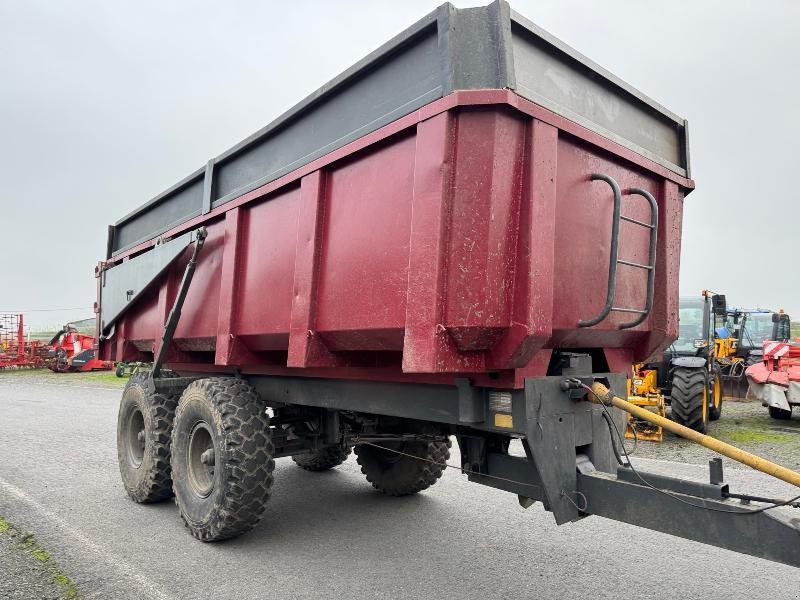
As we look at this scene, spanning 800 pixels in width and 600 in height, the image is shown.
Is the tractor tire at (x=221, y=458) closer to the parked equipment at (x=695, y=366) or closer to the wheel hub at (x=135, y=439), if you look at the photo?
the wheel hub at (x=135, y=439)

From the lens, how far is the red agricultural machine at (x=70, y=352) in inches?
926

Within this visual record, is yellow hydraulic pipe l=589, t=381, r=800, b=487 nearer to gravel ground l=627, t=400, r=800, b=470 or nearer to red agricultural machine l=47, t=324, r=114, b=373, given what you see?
gravel ground l=627, t=400, r=800, b=470

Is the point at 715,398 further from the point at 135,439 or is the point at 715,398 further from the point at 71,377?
the point at 71,377

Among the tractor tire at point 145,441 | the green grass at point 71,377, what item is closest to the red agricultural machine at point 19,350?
the green grass at point 71,377

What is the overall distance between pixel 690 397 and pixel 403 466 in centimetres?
Result: 534

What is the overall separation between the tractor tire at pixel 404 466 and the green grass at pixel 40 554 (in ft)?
7.97

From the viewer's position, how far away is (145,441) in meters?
5.34

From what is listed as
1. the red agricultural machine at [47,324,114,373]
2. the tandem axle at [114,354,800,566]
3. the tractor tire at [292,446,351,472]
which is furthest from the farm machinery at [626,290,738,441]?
the red agricultural machine at [47,324,114,373]

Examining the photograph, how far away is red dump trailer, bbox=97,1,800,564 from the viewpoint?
8.94 feet

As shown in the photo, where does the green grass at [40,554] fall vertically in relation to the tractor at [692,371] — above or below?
below

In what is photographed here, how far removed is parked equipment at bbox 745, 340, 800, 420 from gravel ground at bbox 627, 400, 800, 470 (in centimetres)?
51


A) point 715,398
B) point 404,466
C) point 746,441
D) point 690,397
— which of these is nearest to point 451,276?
point 404,466

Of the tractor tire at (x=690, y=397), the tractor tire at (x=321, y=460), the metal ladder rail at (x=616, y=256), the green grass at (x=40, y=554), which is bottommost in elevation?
the green grass at (x=40, y=554)

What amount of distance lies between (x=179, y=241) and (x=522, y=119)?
339 centimetres
